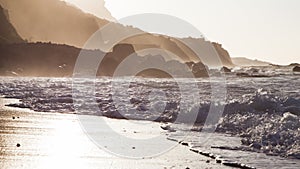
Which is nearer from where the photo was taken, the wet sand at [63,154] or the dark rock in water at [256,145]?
the wet sand at [63,154]

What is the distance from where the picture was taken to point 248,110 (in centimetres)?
2734

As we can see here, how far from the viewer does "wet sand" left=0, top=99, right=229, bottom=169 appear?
15.2 m

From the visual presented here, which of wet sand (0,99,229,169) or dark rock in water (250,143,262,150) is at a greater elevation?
dark rock in water (250,143,262,150)

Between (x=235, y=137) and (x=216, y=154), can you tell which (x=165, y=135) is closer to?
(x=235, y=137)

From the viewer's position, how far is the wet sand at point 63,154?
15219 millimetres

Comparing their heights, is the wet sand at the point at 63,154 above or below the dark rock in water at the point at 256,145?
below

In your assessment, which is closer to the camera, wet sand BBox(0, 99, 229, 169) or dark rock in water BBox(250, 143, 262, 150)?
wet sand BBox(0, 99, 229, 169)

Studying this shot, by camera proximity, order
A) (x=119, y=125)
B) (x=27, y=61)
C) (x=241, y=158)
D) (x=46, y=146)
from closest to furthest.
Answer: (x=241, y=158)
(x=46, y=146)
(x=119, y=125)
(x=27, y=61)

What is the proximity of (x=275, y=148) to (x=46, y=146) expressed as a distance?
25.3ft

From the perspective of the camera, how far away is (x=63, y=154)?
16.8 metres

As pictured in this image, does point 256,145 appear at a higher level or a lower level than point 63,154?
higher

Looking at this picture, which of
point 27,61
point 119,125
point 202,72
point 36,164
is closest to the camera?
point 36,164

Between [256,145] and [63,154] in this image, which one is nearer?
[63,154]

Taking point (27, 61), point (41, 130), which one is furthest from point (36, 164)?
point (27, 61)
